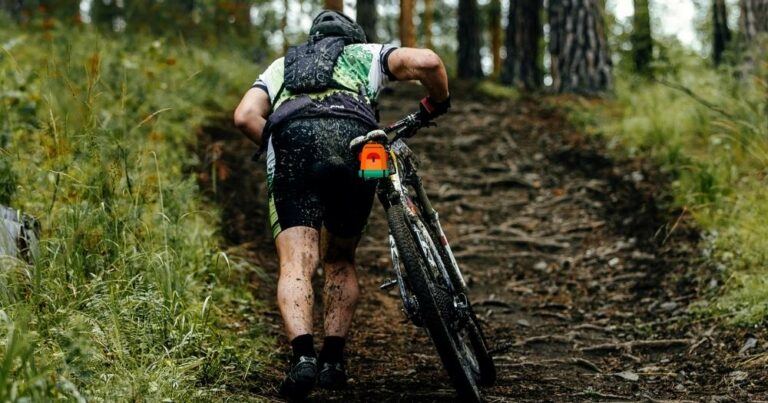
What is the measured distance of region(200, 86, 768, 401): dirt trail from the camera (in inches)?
180

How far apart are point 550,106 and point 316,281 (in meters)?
6.33

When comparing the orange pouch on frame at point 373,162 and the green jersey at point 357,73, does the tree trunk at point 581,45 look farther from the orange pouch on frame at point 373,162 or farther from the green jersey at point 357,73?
the orange pouch on frame at point 373,162

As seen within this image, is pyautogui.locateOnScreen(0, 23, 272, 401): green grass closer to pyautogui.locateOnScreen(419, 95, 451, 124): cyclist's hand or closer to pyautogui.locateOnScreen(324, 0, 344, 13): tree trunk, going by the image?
pyautogui.locateOnScreen(419, 95, 451, 124): cyclist's hand

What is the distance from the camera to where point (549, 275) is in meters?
7.15

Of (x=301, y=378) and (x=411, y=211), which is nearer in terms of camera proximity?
(x=301, y=378)

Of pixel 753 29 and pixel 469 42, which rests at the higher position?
pixel 469 42

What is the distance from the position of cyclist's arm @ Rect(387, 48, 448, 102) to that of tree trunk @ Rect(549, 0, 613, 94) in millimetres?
8204

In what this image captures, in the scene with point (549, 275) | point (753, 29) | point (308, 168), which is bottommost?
point (549, 275)

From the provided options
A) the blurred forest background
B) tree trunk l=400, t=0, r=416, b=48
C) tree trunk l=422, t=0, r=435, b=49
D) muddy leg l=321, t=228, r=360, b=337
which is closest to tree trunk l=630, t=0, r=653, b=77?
the blurred forest background

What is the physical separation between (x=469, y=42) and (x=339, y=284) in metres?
17.1

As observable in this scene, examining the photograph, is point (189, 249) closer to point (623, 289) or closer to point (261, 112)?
point (261, 112)

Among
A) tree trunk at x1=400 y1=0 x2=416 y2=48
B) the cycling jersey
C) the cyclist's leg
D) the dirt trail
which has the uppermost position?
tree trunk at x1=400 y1=0 x2=416 y2=48

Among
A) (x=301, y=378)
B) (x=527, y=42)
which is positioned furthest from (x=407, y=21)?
(x=301, y=378)

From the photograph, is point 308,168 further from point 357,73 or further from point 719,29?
point 719,29
